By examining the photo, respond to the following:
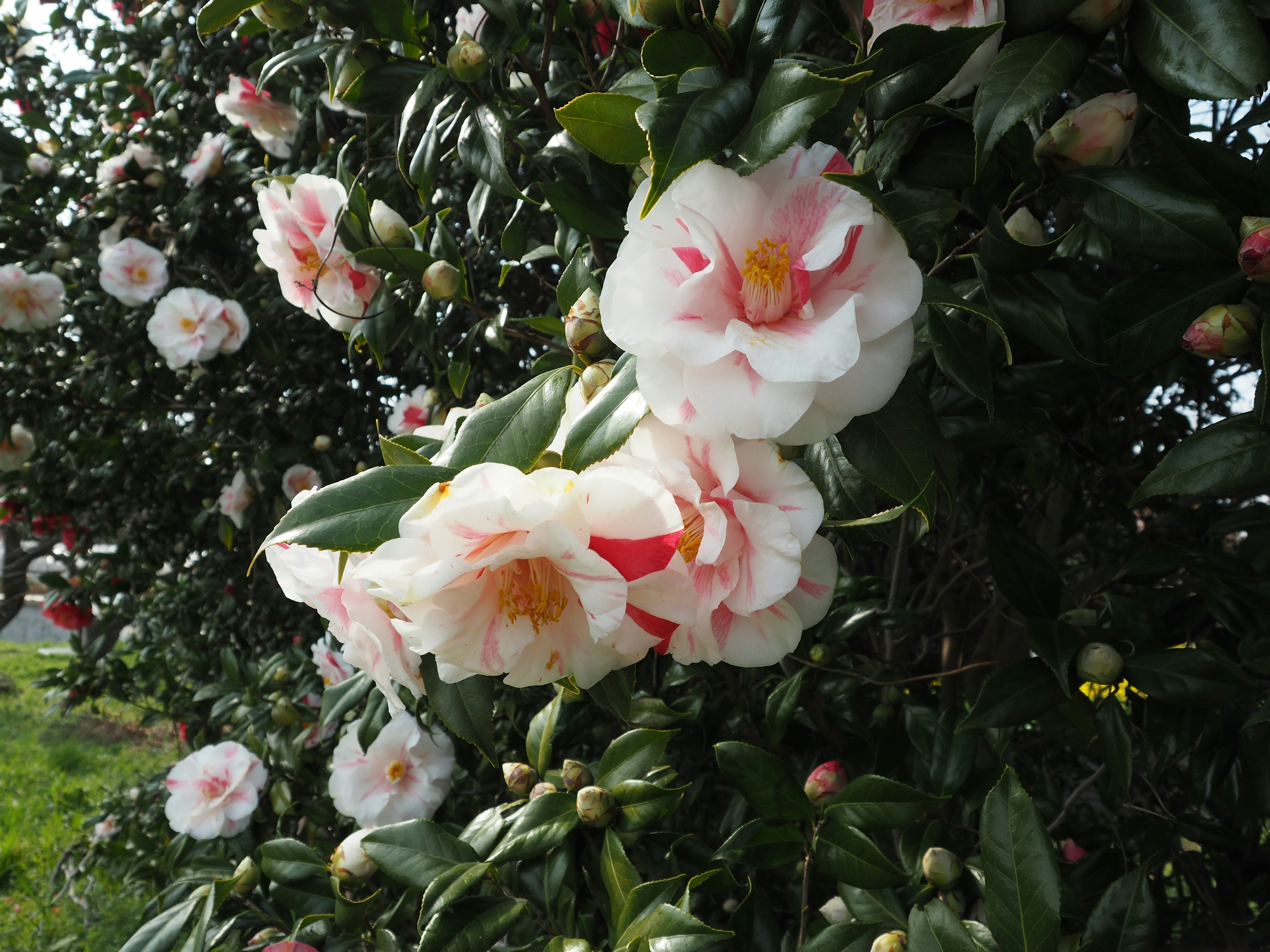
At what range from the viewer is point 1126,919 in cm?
86

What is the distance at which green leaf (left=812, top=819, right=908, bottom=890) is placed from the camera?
828 millimetres

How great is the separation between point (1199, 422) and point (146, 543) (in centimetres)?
302

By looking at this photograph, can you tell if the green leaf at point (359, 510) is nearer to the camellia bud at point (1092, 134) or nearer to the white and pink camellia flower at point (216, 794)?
the camellia bud at point (1092, 134)

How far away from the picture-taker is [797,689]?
1094 millimetres

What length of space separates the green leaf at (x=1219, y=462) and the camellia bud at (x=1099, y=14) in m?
0.30

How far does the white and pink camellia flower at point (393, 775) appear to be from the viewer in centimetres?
119

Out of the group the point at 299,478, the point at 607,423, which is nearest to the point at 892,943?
the point at 607,423

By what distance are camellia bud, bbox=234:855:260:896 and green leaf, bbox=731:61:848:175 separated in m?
1.25

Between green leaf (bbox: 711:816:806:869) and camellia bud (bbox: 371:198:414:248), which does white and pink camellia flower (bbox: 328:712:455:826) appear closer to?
green leaf (bbox: 711:816:806:869)

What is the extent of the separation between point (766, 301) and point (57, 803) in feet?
13.8

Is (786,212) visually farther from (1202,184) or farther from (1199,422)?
(1199,422)

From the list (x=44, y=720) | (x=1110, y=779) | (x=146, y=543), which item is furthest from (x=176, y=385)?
(x=44, y=720)

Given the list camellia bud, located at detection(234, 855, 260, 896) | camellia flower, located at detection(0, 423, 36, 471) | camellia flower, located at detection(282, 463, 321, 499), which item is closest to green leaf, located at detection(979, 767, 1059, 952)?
camellia bud, located at detection(234, 855, 260, 896)

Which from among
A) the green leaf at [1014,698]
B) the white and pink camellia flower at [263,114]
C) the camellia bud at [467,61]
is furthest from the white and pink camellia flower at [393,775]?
the white and pink camellia flower at [263,114]
